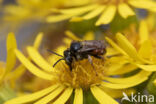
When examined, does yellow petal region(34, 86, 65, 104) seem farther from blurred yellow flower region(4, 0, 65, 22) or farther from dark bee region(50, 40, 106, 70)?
blurred yellow flower region(4, 0, 65, 22)

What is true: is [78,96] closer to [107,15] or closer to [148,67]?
[148,67]

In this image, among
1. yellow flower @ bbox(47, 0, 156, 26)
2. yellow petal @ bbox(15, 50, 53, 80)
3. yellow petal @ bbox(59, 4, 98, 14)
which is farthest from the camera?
yellow petal @ bbox(59, 4, 98, 14)

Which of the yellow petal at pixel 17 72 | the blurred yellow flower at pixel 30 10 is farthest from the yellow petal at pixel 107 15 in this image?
the blurred yellow flower at pixel 30 10

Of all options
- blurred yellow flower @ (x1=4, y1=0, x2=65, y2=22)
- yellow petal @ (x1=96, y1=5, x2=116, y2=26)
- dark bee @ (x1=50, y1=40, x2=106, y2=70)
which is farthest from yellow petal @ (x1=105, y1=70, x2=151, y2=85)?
blurred yellow flower @ (x1=4, y1=0, x2=65, y2=22)

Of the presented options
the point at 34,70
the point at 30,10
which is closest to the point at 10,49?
the point at 34,70

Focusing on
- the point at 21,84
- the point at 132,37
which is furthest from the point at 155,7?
the point at 21,84
